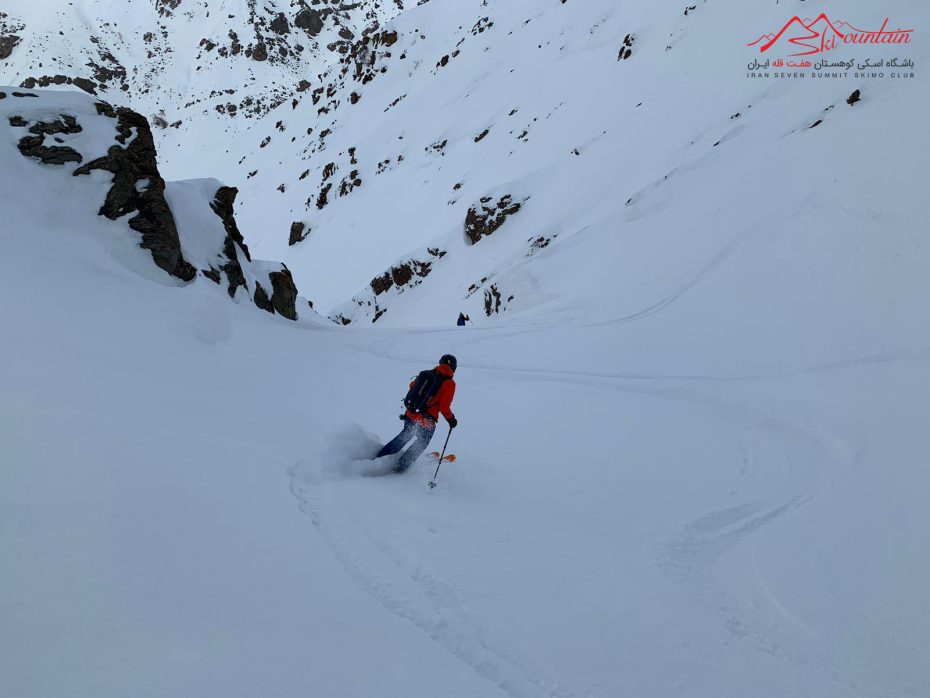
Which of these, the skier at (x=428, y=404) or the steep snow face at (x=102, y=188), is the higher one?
the steep snow face at (x=102, y=188)

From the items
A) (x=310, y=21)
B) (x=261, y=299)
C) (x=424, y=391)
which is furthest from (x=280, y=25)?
(x=424, y=391)

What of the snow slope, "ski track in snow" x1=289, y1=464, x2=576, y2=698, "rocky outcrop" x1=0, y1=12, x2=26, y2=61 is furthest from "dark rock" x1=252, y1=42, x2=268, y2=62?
"ski track in snow" x1=289, y1=464, x2=576, y2=698

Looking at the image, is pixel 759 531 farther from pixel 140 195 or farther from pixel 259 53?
pixel 259 53

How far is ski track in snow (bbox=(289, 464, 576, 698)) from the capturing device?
3.17 metres

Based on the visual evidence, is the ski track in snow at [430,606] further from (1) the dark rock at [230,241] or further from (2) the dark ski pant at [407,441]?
(1) the dark rock at [230,241]

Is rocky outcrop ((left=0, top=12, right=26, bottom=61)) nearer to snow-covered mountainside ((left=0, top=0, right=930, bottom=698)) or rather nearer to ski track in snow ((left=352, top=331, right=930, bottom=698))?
snow-covered mountainside ((left=0, top=0, right=930, bottom=698))

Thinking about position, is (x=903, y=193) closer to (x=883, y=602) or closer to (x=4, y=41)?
(x=883, y=602)

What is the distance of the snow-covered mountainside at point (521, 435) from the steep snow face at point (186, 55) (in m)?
59.0

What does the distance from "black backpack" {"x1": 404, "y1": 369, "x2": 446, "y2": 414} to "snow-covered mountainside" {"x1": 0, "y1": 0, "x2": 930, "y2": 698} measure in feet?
2.29

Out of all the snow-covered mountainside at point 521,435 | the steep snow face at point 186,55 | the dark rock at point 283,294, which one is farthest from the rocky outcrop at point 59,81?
the dark rock at point 283,294

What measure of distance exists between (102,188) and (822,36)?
2591 cm

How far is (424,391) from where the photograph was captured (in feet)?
19.2

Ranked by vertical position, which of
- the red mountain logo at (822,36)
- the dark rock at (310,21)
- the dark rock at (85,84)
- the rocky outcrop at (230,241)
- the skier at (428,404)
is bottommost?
the skier at (428,404)

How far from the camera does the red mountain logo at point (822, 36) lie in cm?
1891
